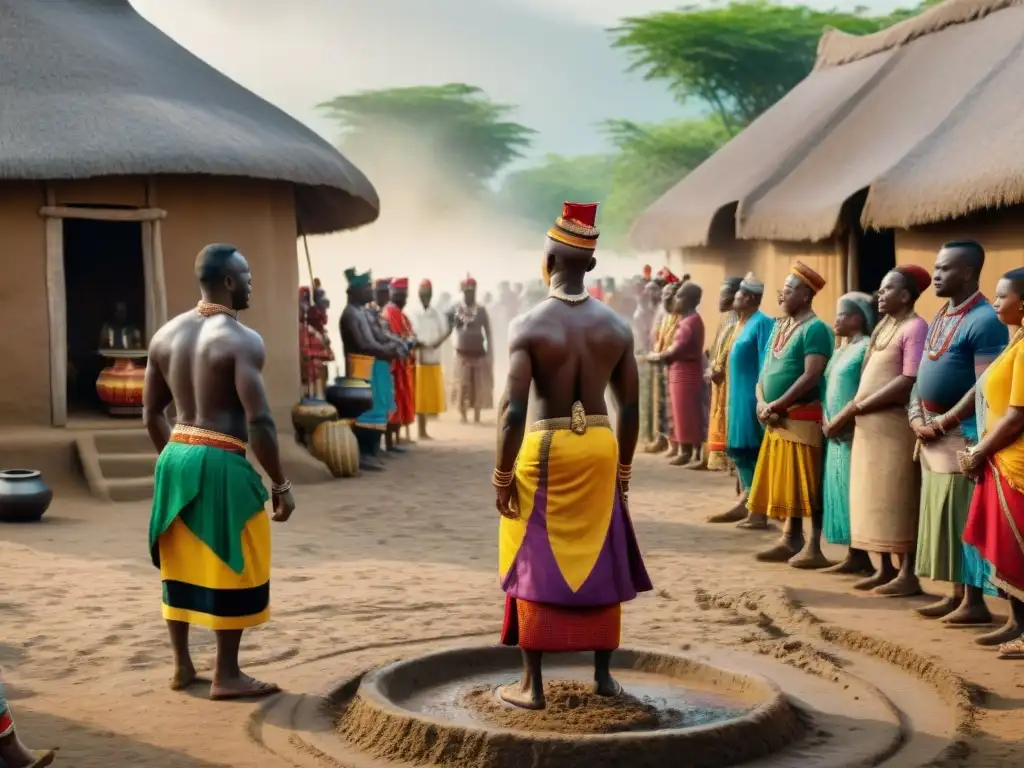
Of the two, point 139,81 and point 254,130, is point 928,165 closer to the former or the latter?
→ point 254,130

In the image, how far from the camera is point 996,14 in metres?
12.8

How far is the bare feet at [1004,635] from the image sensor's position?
20.0 ft

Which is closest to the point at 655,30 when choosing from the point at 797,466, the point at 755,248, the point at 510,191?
the point at 755,248

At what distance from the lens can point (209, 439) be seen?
17.5 feet

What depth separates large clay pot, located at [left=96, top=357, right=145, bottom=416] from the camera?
12344 millimetres

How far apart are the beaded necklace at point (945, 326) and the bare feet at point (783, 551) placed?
223 centimetres

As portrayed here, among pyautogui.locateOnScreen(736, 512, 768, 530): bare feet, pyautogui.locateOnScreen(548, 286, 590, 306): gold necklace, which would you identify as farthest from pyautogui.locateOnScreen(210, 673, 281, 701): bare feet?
pyautogui.locateOnScreen(736, 512, 768, 530): bare feet

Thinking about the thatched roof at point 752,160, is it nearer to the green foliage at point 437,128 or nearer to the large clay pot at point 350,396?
the large clay pot at point 350,396

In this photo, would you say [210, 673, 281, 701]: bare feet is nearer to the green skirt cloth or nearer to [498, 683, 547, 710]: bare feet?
the green skirt cloth

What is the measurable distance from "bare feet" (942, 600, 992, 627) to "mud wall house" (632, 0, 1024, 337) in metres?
3.78

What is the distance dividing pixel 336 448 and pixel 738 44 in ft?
69.6

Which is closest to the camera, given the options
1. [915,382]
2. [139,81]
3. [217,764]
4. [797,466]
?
[217,764]

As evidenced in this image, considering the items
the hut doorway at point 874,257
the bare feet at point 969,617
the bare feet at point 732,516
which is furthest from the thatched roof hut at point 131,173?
the bare feet at point 969,617

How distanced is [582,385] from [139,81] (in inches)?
355
